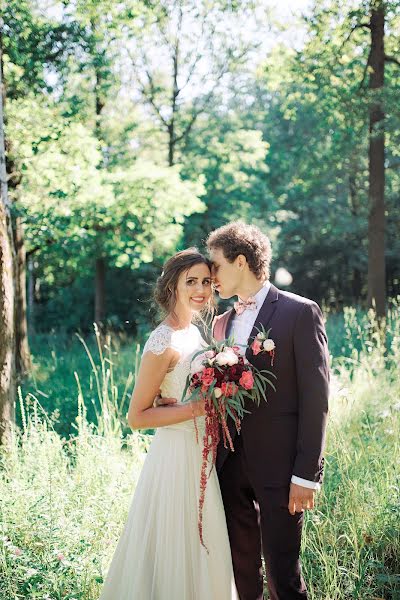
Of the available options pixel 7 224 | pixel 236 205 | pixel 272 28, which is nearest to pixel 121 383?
pixel 7 224

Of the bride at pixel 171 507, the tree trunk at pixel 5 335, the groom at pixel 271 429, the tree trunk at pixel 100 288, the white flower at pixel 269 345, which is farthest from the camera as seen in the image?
the tree trunk at pixel 100 288

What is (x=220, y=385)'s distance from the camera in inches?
119

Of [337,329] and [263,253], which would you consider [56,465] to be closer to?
[263,253]

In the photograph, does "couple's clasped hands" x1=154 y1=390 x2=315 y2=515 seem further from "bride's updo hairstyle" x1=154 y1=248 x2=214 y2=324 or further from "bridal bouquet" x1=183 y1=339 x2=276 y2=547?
"bride's updo hairstyle" x1=154 y1=248 x2=214 y2=324

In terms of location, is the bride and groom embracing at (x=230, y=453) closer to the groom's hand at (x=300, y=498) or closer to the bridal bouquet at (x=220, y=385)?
the groom's hand at (x=300, y=498)

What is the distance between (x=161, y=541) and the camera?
132 inches

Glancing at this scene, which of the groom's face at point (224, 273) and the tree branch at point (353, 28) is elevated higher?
the tree branch at point (353, 28)

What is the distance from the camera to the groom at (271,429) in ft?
10.4

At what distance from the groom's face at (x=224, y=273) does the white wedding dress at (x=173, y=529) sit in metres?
0.36

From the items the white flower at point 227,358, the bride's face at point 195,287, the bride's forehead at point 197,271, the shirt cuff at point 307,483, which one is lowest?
the shirt cuff at point 307,483

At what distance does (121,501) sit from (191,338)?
1504 millimetres

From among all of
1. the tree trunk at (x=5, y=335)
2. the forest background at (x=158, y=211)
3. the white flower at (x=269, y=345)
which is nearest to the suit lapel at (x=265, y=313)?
the white flower at (x=269, y=345)

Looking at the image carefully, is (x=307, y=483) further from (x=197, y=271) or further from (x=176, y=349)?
(x=197, y=271)

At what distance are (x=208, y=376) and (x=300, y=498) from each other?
0.77 metres
